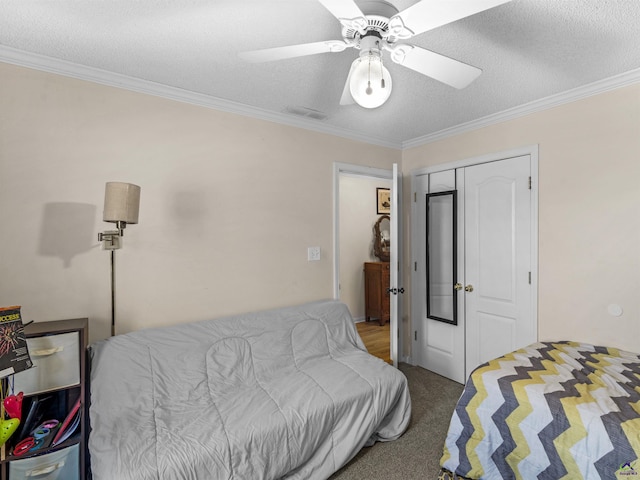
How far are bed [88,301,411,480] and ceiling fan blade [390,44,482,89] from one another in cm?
182

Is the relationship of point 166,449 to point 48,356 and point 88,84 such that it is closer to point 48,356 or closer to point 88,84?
point 48,356

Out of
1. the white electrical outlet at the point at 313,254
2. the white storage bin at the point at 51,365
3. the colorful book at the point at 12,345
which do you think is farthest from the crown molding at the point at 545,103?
the colorful book at the point at 12,345

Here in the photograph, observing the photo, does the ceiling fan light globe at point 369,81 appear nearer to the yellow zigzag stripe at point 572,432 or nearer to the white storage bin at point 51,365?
the yellow zigzag stripe at point 572,432

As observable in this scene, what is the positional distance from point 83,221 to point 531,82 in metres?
3.04

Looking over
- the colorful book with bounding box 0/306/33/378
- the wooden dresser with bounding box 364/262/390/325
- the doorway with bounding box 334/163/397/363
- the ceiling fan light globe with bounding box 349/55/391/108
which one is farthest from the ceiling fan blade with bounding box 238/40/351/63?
the wooden dresser with bounding box 364/262/390/325

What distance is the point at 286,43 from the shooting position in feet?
5.88

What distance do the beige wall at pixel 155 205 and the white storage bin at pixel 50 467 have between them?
0.71 metres

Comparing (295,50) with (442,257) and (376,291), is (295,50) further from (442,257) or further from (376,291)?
(376,291)

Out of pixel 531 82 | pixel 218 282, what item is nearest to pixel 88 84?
pixel 218 282

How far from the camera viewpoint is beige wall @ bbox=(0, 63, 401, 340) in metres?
1.93

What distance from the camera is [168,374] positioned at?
2.01 meters

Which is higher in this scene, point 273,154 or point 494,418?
point 273,154

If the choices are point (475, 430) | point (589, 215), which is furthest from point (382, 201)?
point (475, 430)

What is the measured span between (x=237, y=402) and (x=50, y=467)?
34.4 inches
